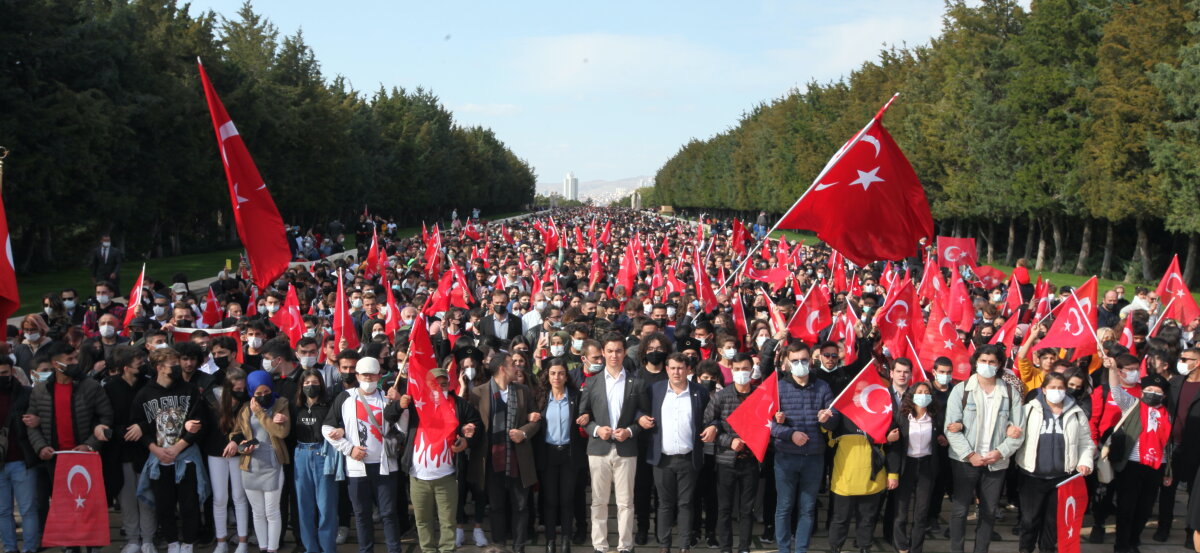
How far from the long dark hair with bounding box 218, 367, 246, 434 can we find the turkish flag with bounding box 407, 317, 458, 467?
137 cm

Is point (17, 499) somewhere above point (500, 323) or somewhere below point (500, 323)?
below

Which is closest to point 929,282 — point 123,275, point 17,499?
point 17,499

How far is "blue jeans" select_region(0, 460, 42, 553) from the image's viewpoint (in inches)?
311

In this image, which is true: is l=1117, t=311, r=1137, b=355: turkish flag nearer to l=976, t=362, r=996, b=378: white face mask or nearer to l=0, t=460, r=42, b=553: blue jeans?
l=976, t=362, r=996, b=378: white face mask

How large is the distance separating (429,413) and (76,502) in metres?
2.74

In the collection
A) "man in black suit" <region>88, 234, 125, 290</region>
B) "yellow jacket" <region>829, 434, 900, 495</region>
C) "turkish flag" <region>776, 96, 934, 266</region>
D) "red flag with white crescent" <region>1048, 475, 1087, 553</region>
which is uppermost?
"turkish flag" <region>776, 96, 934, 266</region>

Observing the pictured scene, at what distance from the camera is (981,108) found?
45531 millimetres

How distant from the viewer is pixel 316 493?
7.97 metres

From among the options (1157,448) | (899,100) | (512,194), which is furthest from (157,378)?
(512,194)

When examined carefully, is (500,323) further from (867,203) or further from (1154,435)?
(1154,435)

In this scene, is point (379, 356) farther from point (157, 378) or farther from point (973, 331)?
point (973, 331)

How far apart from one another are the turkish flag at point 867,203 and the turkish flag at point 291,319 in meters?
6.17

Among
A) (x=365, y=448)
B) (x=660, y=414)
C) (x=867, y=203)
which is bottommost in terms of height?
(x=365, y=448)

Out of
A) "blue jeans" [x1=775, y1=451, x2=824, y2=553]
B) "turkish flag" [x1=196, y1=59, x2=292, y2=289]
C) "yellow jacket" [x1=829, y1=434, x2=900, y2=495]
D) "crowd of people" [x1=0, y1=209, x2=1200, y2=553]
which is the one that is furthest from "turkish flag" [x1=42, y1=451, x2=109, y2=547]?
"yellow jacket" [x1=829, y1=434, x2=900, y2=495]
